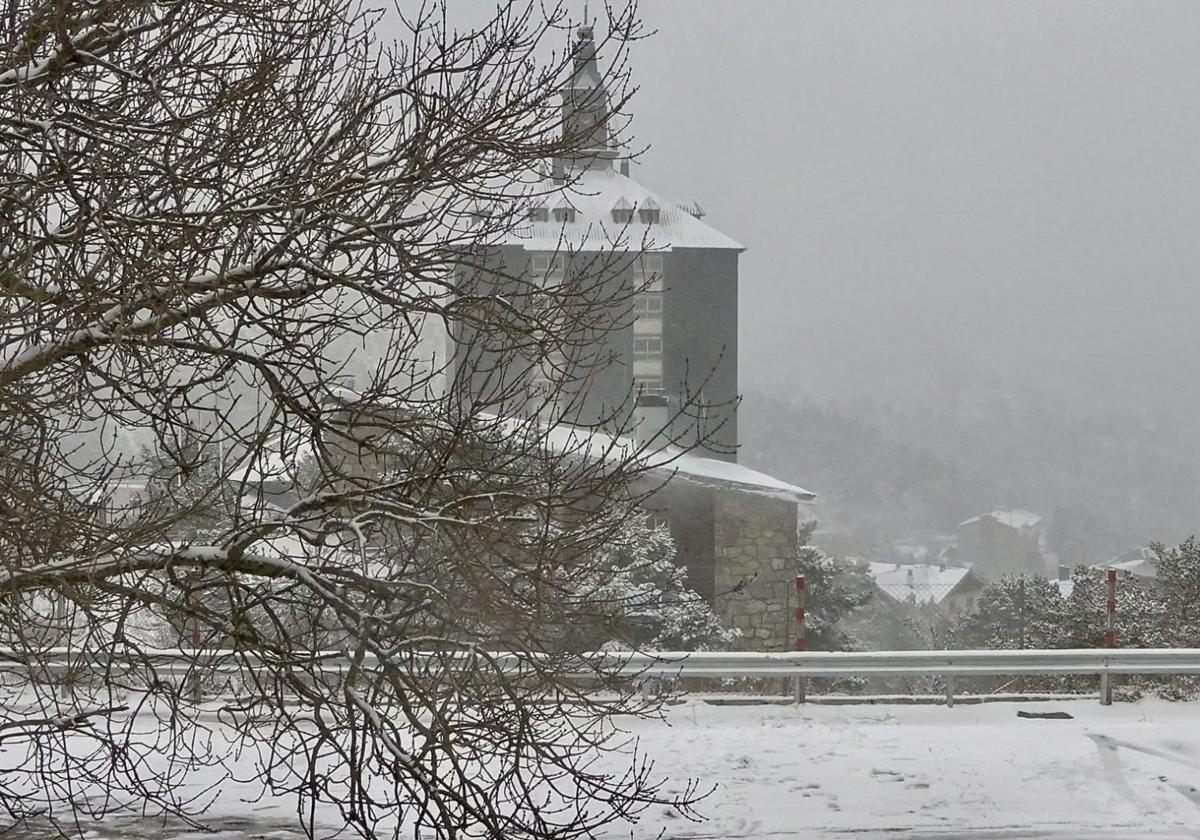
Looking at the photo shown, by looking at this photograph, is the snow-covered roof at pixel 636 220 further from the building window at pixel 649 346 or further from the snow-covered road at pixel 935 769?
the snow-covered road at pixel 935 769

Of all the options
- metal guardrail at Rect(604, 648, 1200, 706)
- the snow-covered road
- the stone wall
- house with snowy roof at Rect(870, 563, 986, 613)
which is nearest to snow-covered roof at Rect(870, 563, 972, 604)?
house with snowy roof at Rect(870, 563, 986, 613)

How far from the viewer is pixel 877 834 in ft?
27.4

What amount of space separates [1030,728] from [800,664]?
6.67 ft

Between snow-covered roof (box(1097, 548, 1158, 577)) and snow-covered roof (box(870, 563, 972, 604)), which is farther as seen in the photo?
snow-covered roof (box(870, 563, 972, 604))

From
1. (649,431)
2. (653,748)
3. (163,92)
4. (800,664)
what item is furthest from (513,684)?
(649,431)

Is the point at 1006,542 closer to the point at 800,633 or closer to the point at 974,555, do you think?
the point at 974,555

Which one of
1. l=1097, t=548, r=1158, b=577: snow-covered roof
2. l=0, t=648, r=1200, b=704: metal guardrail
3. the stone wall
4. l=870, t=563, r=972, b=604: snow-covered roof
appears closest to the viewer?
l=0, t=648, r=1200, b=704: metal guardrail

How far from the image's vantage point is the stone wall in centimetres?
2141

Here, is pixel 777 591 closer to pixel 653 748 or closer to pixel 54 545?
pixel 653 748

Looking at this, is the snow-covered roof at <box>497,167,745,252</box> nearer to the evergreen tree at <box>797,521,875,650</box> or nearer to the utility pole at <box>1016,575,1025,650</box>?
the evergreen tree at <box>797,521,875,650</box>

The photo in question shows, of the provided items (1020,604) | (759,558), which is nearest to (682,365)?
(1020,604)

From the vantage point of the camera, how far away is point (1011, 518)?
225 ft

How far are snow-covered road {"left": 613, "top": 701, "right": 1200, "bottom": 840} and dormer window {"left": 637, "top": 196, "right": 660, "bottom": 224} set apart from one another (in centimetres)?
2210

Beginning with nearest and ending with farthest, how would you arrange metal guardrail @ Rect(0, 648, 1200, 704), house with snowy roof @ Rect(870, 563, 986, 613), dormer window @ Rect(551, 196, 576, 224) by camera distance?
dormer window @ Rect(551, 196, 576, 224) < metal guardrail @ Rect(0, 648, 1200, 704) < house with snowy roof @ Rect(870, 563, 986, 613)
